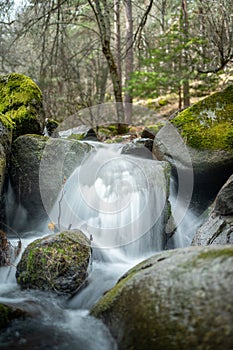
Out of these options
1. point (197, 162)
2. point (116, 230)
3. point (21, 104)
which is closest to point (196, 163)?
point (197, 162)

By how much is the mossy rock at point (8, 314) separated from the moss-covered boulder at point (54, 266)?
0.58m

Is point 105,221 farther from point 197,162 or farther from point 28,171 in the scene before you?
point 197,162

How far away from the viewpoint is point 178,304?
197 cm

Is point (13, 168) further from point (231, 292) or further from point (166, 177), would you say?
point (231, 292)

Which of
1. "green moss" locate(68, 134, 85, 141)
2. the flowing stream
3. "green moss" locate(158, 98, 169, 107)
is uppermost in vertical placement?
"green moss" locate(158, 98, 169, 107)

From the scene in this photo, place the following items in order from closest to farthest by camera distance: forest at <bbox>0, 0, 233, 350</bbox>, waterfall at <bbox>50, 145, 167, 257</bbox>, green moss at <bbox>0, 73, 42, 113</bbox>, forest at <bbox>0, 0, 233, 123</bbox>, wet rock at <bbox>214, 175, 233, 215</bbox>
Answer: forest at <bbox>0, 0, 233, 350</bbox>
wet rock at <bbox>214, 175, 233, 215</bbox>
waterfall at <bbox>50, 145, 167, 257</bbox>
green moss at <bbox>0, 73, 42, 113</bbox>
forest at <bbox>0, 0, 233, 123</bbox>

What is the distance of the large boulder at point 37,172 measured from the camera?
→ 5215mm

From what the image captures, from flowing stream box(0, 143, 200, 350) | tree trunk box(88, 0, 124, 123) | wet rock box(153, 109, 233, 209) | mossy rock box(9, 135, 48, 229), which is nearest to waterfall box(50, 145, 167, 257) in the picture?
flowing stream box(0, 143, 200, 350)

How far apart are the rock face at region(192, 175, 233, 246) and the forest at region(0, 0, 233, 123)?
3.88 m

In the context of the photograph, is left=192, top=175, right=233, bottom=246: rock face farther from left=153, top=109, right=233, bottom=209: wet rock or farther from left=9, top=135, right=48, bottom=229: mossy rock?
left=9, top=135, right=48, bottom=229: mossy rock

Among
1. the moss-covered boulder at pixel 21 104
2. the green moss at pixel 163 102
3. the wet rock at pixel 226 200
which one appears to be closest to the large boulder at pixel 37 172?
the moss-covered boulder at pixel 21 104

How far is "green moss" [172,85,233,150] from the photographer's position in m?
5.45

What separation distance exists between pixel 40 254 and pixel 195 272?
2.00m

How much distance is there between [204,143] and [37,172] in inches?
117
